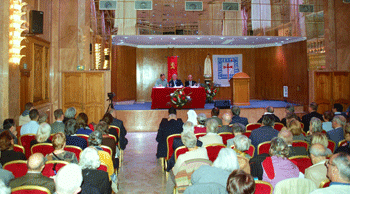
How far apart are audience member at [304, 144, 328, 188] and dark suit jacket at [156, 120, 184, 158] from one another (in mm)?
2874

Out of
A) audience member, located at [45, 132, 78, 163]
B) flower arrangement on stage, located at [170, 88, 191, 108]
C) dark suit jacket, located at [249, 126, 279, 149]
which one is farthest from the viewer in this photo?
flower arrangement on stage, located at [170, 88, 191, 108]

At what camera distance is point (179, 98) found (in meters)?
10.2

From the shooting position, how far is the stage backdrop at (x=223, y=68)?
603 inches

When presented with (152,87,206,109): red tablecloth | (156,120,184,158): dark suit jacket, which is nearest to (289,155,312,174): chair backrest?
(156,120,184,158): dark suit jacket

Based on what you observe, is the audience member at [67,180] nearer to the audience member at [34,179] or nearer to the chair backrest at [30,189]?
the chair backrest at [30,189]

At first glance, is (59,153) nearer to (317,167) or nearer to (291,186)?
(291,186)

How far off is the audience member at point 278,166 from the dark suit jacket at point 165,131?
2741mm

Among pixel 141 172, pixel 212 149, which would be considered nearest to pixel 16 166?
pixel 212 149

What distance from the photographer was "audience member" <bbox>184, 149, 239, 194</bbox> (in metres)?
2.28

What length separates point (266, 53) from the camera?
49.9ft

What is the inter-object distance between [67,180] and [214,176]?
3.57ft

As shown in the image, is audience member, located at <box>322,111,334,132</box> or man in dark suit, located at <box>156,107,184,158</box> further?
man in dark suit, located at <box>156,107,184,158</box>

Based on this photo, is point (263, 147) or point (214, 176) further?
point (263, 147)

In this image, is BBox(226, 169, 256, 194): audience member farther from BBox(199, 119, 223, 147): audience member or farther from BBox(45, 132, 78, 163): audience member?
BBox(199, 119, 223, 147): audience member
